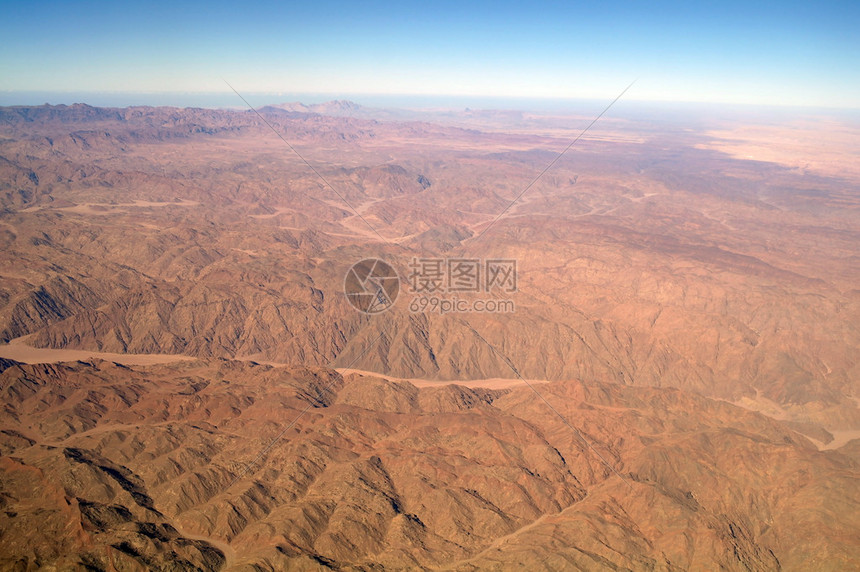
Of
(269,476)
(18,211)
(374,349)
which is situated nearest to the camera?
(269,476)

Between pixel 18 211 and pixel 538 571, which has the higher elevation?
pixel 18 211

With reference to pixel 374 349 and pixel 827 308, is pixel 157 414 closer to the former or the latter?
pixel 374 349

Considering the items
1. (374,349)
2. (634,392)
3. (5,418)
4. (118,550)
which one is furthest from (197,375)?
(634,392)

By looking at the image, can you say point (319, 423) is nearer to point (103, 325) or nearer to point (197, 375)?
point (197, 375)

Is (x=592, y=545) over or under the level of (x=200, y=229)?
under

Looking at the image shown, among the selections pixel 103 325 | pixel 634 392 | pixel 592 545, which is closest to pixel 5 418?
pixel 103 325

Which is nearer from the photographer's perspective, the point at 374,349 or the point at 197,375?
the point at 197,375

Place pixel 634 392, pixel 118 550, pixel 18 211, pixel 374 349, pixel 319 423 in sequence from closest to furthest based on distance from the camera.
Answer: pixel 118 550
pixel 319 423
pixel 634 392
pixel 374 349
pixel 18 211

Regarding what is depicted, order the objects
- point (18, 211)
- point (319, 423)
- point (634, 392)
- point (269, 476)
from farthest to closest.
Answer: point (18, 211) → point (634, 392) → point (319, 423) → point (269, 476)

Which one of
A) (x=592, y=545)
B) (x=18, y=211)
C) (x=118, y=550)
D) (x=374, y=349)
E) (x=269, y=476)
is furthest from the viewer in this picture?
(x=18, y=211)
